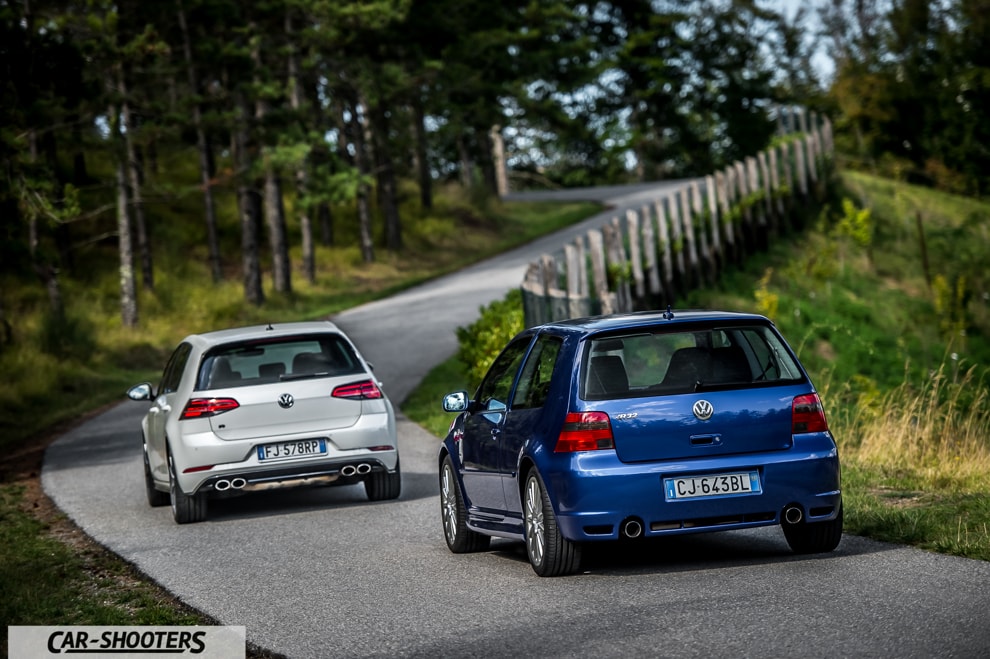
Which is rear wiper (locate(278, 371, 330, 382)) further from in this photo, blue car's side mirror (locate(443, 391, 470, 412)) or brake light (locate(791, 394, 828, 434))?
brake light (locate(791, 394, 828, 434))

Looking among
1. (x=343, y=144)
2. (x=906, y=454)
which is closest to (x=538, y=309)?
(x=906, y=454)

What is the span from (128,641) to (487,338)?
1272 centimetres

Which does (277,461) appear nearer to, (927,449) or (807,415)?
(807,415)

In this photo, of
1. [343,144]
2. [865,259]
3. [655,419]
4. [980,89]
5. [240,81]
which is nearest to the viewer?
[655,419]

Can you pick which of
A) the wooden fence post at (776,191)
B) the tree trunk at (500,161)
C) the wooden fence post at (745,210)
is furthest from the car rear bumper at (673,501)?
the tree trunk at (500,161)

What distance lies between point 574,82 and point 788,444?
46852 millimetres

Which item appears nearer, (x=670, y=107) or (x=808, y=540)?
(x=808, y=540)

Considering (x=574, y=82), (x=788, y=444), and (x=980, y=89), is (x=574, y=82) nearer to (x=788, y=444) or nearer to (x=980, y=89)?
(x=980, y=89)

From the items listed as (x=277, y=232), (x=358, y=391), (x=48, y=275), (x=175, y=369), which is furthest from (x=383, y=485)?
(x=277, y=232)

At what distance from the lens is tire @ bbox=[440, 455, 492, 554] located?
1023cm

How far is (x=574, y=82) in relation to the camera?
5453 cm

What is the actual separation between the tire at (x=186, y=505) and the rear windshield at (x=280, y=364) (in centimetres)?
83

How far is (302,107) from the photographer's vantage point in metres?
38.7

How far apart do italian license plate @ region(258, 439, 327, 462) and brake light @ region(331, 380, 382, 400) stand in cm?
46
